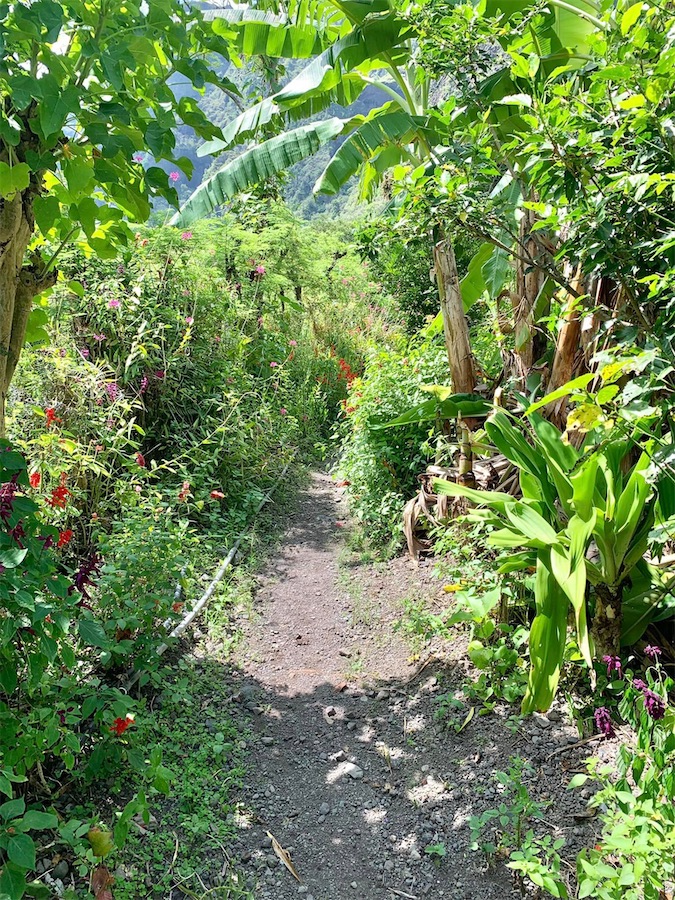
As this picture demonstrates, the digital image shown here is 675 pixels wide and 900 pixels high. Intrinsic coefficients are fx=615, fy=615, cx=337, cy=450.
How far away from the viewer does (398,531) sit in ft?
15.7

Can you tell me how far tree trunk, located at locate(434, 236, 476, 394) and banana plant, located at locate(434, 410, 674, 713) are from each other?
4.11 ft

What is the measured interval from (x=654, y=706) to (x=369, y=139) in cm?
333

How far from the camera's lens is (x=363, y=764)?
287 cm

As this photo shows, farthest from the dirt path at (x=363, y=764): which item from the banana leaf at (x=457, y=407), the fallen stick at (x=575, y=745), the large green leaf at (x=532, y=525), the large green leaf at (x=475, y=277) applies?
the large green leaf at (x=475, y=277)

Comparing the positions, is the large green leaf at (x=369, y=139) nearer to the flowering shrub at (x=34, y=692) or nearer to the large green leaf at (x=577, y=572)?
the large green leaf at (x=577, y=572)

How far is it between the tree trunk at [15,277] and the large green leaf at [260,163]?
176 cm

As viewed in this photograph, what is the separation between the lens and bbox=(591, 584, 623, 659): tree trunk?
104 inches

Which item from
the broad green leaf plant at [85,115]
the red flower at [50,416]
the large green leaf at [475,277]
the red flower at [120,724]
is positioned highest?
the broad green leaf plant at [85,115]

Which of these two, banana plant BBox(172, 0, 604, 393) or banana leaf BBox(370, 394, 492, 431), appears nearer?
banana plant BBox(172, 0, 604, 393)

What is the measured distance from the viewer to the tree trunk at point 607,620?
265 cm

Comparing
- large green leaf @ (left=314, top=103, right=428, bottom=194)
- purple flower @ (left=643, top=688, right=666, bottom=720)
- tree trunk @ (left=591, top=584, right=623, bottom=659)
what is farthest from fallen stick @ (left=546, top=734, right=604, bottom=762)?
large green leaf @ (left=314, top=103, right=428, bottom=194)

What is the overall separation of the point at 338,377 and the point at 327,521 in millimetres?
4245

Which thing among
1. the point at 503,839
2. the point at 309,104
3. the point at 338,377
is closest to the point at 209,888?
the point at 503,839

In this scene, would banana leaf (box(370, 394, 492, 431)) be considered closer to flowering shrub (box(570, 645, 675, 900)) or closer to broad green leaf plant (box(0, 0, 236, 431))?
flowering shrub (box(570, 645, 675, 900))
